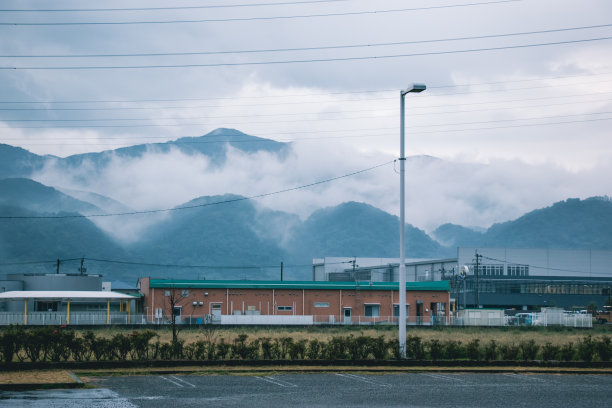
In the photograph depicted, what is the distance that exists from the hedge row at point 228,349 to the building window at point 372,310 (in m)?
37.4

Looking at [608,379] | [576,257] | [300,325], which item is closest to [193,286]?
[300,325]

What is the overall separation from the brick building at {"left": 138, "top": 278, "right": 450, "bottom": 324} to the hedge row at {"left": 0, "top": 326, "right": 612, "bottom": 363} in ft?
108

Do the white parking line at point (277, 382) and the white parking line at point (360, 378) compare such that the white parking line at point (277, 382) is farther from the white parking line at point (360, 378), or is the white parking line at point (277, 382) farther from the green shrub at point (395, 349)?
the green shrub at point (395, 349)

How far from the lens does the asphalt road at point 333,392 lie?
53.9 feet

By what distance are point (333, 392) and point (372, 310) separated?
48701mm

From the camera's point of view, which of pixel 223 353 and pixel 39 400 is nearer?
pixel 39 400

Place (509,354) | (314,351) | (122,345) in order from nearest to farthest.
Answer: (122,345) < (314,351) < (509,354)

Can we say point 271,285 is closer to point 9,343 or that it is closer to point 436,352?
point 436,352

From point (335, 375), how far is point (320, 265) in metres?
124

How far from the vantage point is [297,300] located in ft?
214

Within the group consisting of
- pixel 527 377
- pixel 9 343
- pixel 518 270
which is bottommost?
pixel 527 377

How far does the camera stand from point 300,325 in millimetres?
58188

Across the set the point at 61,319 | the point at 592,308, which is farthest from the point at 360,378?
the point at 592,308

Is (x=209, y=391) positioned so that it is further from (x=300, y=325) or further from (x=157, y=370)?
(x=300, y=325)
